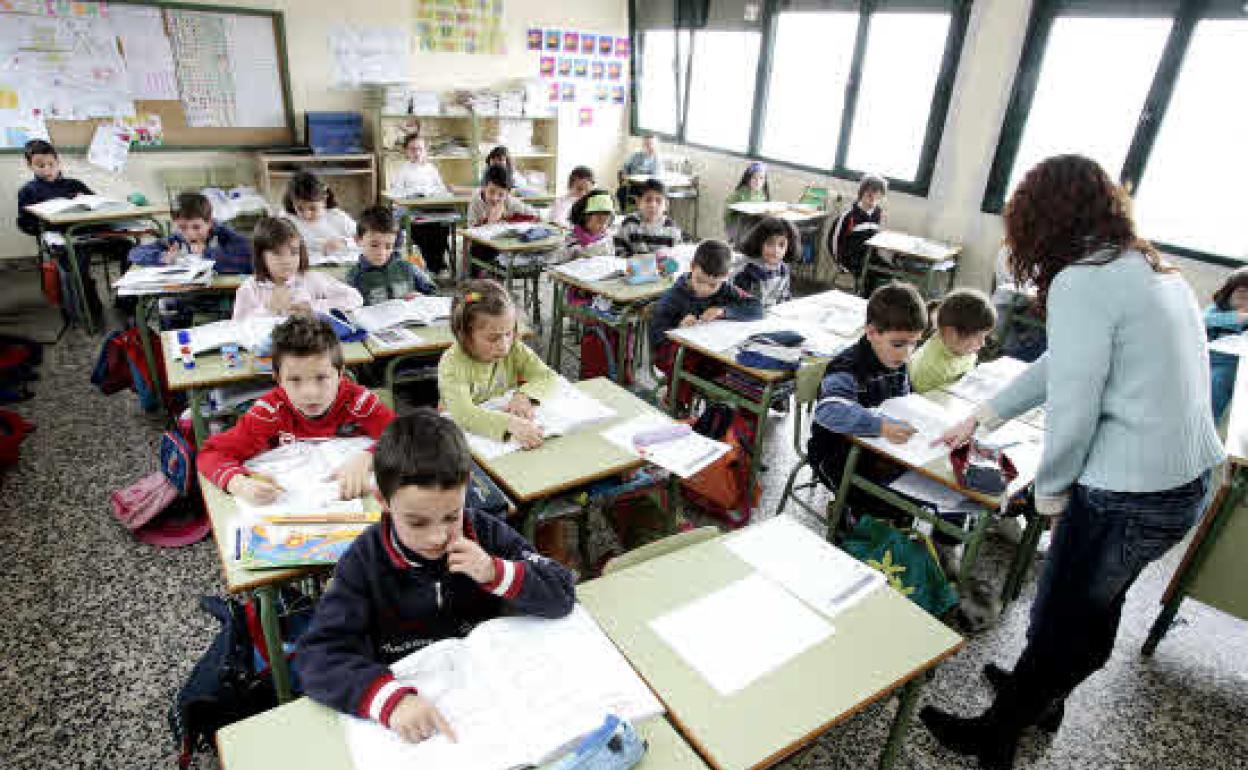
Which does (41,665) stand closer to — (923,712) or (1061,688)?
(923,712)

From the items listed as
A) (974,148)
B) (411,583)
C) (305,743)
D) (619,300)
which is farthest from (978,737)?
(974,148)

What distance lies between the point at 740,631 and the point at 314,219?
3825mm

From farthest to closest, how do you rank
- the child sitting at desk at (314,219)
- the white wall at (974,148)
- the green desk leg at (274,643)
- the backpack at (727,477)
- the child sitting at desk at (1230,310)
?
the white wall at (974,148)
the child sitting at desk at (314,219)
the child sitting at desk at (1230,310)
the backpack at (727,477)
the green desk leg at (274,643)

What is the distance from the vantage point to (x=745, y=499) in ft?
9.93

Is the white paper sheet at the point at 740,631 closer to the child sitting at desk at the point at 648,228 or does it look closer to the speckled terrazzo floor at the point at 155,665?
the speckled terrazzo floor at the point at 155,665

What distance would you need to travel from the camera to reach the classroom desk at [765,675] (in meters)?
1.12

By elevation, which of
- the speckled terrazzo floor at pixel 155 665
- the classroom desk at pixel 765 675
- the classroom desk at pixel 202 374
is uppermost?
the classroom desk at pixel 765 675

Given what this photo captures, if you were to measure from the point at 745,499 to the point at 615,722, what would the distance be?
2.06 metres

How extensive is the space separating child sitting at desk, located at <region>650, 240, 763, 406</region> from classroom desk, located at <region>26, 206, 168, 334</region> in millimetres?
3376

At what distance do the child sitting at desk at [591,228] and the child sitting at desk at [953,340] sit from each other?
2.23 metres

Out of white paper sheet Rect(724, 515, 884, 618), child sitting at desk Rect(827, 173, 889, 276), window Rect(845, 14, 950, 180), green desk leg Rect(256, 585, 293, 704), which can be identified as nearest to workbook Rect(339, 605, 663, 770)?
white paper sheet Rect(724, 515, 884, 618)

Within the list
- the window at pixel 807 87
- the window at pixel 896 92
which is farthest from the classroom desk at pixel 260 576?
the window at pixel 807 87

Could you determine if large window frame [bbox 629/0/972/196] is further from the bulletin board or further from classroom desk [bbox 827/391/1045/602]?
the bulletin board

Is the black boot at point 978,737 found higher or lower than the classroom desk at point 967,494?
lower
